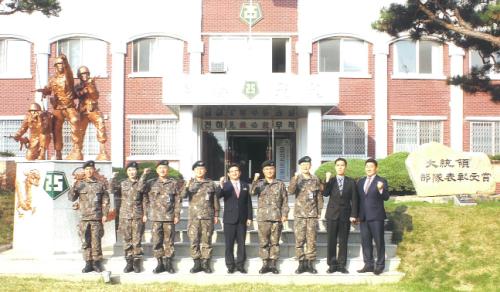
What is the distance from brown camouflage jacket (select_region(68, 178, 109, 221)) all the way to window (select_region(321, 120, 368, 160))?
33.1 ft

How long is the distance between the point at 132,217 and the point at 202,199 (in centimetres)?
99

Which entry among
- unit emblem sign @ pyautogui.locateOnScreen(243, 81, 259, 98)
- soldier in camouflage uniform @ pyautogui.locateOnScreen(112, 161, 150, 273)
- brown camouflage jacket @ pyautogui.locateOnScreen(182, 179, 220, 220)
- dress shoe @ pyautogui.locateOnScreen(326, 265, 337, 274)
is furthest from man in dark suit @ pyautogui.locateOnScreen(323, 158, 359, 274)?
unit emblem sign @ pyautogui.locateOnScreen(243, 81, 259, 98)

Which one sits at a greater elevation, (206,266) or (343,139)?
(343,139)

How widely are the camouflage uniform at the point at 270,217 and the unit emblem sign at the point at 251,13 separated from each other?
10.7 metres

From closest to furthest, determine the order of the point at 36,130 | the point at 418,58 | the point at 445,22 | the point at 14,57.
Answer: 1. the point at 36,130
2. the point at 445,22
3. the point at 418,58
4. the point at 14,57

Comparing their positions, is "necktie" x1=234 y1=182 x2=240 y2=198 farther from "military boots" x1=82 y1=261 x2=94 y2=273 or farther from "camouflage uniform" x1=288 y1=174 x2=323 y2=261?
"military boots" x1=82 y1=261 x2=94 y2=273

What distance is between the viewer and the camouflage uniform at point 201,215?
8172 millimetres

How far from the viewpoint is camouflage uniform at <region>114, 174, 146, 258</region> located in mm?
8273

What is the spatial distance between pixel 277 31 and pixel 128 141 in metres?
5.50

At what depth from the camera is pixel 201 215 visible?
8219 millimetres

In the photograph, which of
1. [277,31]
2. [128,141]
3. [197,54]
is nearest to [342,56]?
[277,31]

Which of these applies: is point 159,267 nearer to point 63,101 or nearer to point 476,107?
point 63,101

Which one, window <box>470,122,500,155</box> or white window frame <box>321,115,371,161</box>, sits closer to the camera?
white window frame <box>321,115,371,161</box>

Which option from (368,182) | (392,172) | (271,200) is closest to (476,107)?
(392,172)
